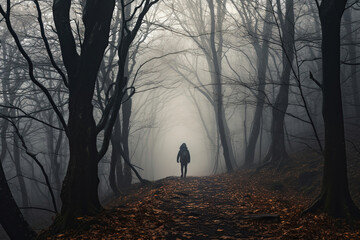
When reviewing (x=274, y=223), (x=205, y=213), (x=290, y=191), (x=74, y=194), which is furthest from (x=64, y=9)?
(x=290, y=191)

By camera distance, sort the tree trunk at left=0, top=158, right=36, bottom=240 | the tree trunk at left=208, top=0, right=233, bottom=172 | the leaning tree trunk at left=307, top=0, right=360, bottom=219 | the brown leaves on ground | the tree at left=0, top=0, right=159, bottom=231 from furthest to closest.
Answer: the tree trunk at left=208, top=0, right=233, bottom=172 → the leaning tree trunk at left=307, top=0, right=360, bottom=219 → the tree at left=0, top=0, right=159, bottom=231 → the tree trunk at left=0, top=158, right=36, bottom=240 → the brown leaves on ground

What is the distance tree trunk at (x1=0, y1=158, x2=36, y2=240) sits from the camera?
16.4 feet

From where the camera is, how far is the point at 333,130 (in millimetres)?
5570

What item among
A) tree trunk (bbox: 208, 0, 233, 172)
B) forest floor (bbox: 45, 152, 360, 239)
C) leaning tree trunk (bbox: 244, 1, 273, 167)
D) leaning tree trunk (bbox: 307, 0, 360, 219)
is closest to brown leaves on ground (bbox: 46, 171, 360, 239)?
forest floor (bbox: 45, 152, 360, 239)

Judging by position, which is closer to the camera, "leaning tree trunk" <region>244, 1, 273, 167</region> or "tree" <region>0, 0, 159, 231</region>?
"tree" <region>0, 0, 159, 231</region>

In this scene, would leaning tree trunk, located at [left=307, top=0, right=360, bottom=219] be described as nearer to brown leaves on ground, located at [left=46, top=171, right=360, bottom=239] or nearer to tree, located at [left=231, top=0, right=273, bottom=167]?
brown leaves on ground, located at [left=46, top=171, right=360, bottom=239]

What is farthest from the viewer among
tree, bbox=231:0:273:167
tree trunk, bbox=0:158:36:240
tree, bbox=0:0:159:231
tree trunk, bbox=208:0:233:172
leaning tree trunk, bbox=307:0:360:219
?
tree trunk, bbox=208:0:233:172

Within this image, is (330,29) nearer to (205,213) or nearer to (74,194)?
(205,213)

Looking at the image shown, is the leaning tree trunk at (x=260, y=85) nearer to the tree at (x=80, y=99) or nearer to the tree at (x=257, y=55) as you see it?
the tree at (x=257, y=55)

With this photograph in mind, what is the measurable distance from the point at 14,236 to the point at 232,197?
227 inches

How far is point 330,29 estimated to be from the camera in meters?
5.70

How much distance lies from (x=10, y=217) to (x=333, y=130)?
6620 millimetres

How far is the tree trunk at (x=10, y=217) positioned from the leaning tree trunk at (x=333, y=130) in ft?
18.8

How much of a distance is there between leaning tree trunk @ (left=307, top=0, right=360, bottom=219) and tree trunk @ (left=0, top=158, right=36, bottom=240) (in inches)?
226
